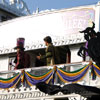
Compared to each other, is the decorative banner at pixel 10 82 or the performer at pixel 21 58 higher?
the performer at pixel 21 58

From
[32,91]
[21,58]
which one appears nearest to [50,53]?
[32,91]

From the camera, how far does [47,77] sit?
70.5ft

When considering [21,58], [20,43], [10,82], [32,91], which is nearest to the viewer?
[32,91]

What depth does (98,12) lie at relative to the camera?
76.0 feet

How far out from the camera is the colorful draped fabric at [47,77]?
20.1 meters

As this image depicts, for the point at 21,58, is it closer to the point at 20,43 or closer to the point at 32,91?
the point at 20,43

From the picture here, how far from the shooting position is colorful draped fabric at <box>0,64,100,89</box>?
20.1 m

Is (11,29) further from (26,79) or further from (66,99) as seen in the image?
(66,99)

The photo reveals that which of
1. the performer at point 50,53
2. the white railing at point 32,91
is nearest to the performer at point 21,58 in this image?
the white railing at point 32,91

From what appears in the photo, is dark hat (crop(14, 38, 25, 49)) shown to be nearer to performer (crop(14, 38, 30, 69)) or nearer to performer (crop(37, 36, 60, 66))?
performer (crop(14, 38, 30, 69))

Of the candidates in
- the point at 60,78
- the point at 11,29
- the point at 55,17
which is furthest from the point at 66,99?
the point at 11,29

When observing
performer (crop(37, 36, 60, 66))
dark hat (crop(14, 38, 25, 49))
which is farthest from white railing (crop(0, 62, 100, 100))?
dark hat (crop(14, 38, 25, 49))

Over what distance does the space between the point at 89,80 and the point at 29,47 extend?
6.28 metres

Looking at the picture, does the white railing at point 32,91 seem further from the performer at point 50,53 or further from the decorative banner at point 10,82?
the performer at point 50,53
